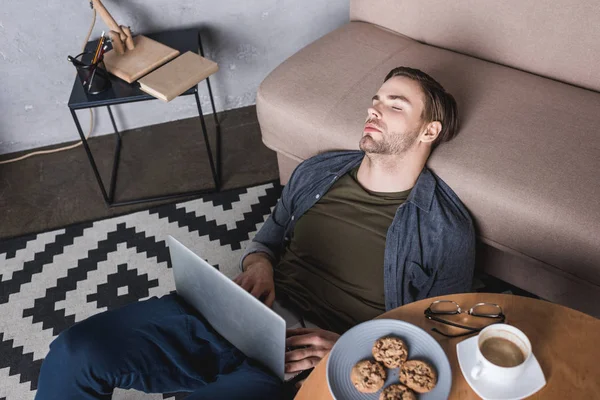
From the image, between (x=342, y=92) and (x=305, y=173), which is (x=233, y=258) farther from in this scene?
(x=342, y=92)

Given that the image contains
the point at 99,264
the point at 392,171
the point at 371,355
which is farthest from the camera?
the point at 99,264

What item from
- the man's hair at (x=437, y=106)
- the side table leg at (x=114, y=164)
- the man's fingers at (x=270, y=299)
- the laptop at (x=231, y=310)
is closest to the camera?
the laptop at (x=231, y=310)

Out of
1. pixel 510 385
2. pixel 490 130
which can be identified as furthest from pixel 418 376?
pixel 490 130

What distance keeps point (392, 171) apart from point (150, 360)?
30.6 inches

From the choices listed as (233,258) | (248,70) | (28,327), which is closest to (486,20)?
(248,70)

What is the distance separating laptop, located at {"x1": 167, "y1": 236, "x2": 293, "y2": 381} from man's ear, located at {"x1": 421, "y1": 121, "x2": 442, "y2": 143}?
0.72 metres

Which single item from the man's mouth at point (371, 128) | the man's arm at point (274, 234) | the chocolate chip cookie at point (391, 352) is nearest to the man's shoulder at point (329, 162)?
the man's arm at point (274, 234)

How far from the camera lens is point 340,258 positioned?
1431 mm

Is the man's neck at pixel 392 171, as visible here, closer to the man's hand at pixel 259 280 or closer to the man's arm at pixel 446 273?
the man's arm at pixel 446 273

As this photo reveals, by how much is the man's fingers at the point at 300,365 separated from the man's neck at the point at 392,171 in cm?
53

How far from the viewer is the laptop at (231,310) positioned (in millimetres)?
993

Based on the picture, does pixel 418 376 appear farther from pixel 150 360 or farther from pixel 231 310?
pixel 150 360

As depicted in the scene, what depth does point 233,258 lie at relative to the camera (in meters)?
1.92

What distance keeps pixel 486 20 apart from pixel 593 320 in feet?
3.79
